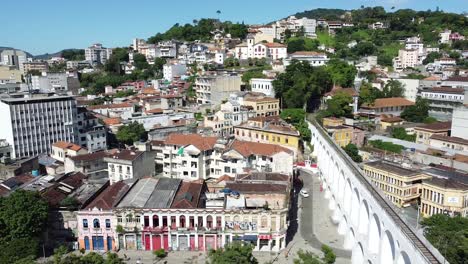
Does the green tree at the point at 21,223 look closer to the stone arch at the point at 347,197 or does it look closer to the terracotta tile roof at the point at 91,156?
the terracotta tile roof at the point at 91,156

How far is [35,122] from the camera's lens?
44.3 meters

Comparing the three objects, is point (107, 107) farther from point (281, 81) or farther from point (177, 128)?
point (281, 81)

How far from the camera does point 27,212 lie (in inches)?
1022

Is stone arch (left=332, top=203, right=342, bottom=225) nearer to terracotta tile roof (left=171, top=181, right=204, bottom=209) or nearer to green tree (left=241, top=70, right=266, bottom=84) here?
terracotta tile roof (left=171, top=181, right=204, bottom=209)

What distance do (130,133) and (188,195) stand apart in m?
22.2

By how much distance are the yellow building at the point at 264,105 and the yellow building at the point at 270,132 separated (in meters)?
4.38

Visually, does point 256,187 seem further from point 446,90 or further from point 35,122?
point 446,90

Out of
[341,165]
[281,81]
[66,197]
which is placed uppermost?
[281,81]

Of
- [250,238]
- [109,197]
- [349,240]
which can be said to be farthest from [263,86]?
[250,238]

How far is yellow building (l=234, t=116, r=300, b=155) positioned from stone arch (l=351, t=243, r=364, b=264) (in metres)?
18.5

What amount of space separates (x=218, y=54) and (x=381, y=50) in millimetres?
40356

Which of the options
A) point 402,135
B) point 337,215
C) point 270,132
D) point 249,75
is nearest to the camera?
point 337,215

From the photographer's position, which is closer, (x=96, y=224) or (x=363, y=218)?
(x=363, y=218)

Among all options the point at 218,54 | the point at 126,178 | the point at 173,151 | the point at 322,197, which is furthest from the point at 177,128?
the point at 218,54
